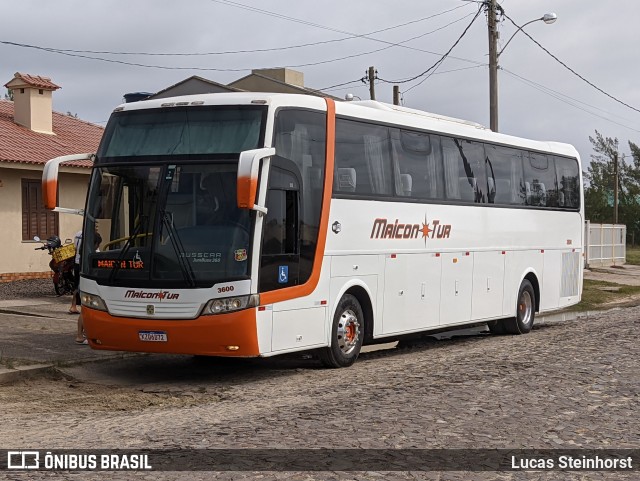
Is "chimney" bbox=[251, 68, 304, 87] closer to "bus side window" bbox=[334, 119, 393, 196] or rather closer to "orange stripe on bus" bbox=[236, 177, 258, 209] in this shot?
"bus side window" bbox=[334, 119, 393, 196]

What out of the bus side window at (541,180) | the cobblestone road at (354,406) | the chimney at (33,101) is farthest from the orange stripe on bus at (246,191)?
the chimney at (33,101)

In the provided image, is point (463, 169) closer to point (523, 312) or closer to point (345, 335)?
point (523, 312)

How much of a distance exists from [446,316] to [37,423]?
850 cm

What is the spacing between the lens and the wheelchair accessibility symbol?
12.7m

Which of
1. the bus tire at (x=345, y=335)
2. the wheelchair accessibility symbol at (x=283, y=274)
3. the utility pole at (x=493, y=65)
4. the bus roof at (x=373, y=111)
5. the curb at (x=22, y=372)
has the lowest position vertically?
the curb at (x=22, y=372)

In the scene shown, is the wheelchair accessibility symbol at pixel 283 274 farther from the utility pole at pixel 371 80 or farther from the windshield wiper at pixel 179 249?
the utility pole at pixel 371 80

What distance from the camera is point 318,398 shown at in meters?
10.8

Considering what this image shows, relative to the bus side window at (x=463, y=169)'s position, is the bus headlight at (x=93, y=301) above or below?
below

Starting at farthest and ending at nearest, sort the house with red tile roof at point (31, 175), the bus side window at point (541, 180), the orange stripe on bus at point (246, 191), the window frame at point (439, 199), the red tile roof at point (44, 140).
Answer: the red tile roof at point (44, 140) < the house with red tile roof at point (31, 175) < the bus side window at point (541, 180) < the window frame at point (439, 199) < the orange stripe on bus at point (246, 191)

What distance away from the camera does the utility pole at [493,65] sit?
2933 cm

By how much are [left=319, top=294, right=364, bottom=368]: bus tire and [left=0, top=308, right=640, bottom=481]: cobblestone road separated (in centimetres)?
25

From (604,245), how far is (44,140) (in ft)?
88.1

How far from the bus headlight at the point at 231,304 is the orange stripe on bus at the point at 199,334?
57 mm

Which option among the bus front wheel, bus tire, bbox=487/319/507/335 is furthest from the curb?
bus tire, bbox=487/319/507/335
